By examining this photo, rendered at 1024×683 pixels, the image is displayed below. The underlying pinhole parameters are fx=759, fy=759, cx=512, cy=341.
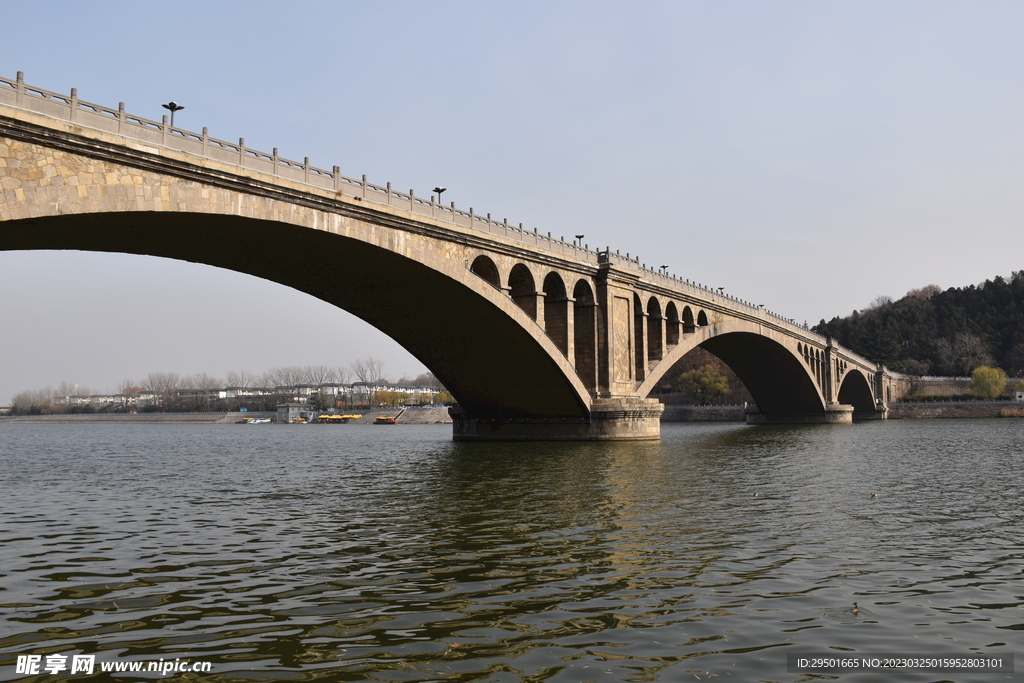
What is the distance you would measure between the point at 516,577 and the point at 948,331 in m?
160

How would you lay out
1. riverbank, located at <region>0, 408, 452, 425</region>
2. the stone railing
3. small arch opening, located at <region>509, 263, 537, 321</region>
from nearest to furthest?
the stone railing → small arch opening, located at <region>509, 263, 537, 321</region> → riverbank, located at <region>0, 408, 452, 425</region>

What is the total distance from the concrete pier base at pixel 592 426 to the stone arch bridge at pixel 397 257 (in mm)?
107

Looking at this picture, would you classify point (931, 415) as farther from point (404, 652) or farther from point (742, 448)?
point (404, 652)

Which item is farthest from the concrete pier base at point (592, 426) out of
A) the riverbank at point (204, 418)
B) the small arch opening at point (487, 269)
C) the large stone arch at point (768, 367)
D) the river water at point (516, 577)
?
the riverbank at point (204, 418)

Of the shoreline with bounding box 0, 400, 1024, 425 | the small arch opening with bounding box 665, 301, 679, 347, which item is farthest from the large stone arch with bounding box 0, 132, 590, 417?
the shoreline with bounding box 0, 400, 1024, 425

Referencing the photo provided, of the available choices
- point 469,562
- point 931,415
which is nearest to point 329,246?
point 469,562

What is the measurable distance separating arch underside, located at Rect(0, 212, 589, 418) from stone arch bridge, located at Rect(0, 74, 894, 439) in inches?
4.4

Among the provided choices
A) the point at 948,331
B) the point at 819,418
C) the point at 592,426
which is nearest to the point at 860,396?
the point at 819,418

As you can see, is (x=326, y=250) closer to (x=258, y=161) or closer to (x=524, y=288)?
(x=258, y=161)

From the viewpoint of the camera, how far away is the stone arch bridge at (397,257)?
2020cm

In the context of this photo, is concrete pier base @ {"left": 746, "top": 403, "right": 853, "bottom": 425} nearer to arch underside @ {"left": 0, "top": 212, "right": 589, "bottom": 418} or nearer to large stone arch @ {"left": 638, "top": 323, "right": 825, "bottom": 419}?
large stone arch @ {"left": 638, "top": 323, "right": 825, "bottom": 419}

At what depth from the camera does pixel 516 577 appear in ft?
35.3

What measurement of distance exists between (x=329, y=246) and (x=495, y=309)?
364 inches

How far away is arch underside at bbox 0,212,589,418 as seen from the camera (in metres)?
24.0
